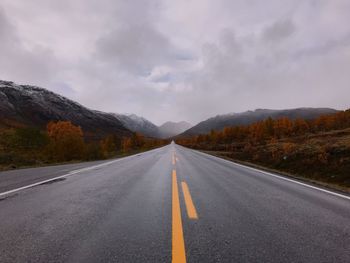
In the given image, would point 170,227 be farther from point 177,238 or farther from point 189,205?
point 189,205

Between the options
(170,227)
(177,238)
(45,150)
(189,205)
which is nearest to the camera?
(177,238)

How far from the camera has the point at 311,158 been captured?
525 inches

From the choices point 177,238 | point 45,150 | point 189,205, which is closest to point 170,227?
point 177,238

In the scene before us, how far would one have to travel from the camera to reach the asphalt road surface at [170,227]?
106 inches

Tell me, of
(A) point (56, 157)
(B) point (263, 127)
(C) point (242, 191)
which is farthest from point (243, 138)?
(C) point (242, 191)

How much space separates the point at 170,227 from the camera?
3.52 metres

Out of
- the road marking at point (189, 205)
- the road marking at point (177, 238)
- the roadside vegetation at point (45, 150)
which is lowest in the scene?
the road marking at point (189, 205)

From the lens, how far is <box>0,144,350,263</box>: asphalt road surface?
8.82ft

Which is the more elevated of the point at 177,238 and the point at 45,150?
the point at 45,150

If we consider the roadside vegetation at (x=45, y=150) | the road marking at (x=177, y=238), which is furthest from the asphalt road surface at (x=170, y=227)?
the roadside vegetation at (x=45, y=150)

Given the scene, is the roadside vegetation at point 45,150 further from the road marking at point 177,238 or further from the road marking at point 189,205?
the road marking at point 177,238

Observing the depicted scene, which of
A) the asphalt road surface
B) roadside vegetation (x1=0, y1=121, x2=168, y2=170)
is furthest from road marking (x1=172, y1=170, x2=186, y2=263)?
roadside vegetation (x1=0, y1=121, x2=168, y2=170)

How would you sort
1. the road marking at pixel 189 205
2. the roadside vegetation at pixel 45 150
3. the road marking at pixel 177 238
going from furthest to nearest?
1. the roadside vegetation at pixel 45 150
2. the road marking at pixel 189 205
3. the road marking at pixel 177 238

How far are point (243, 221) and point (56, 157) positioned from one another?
29255mm
